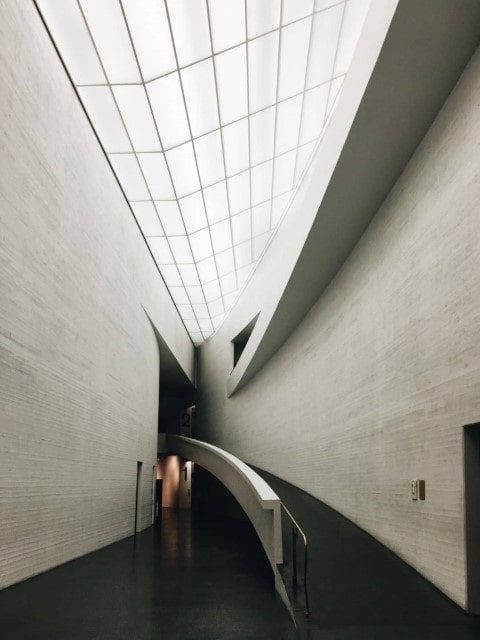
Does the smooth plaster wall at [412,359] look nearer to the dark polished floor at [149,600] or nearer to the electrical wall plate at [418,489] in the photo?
the electrical wall plate at [418,489]

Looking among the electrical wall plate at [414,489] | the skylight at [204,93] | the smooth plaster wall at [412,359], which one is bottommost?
the electrical wall plate at [414,489]

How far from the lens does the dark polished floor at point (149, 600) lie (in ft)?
15.7

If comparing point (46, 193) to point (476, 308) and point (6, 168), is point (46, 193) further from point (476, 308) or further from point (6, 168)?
point (476, 308)

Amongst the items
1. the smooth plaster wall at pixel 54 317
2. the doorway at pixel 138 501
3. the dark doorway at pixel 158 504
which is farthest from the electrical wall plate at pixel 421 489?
the dark doorway at pixel 158 504

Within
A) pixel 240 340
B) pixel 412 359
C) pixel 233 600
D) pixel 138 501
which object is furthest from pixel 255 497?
pixel 240 340

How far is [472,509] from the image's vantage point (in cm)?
554

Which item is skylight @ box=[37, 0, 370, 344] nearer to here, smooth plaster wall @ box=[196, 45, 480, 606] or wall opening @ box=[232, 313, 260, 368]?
smooth plaster wall @ box=[196, 45, 480, 606]

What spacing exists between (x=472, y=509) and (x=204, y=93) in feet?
23.3

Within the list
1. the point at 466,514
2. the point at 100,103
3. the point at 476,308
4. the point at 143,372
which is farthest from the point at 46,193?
the point at 143,372

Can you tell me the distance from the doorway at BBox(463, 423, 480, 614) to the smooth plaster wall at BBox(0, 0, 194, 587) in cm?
466

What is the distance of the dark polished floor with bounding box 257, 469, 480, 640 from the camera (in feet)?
16.2

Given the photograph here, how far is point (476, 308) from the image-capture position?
5.39 meters

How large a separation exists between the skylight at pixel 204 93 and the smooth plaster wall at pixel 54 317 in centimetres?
52

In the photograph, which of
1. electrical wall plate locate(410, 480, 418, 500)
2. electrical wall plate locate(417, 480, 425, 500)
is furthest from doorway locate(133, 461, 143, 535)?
electrical wall plate locate(417, 480, 425, 500)
